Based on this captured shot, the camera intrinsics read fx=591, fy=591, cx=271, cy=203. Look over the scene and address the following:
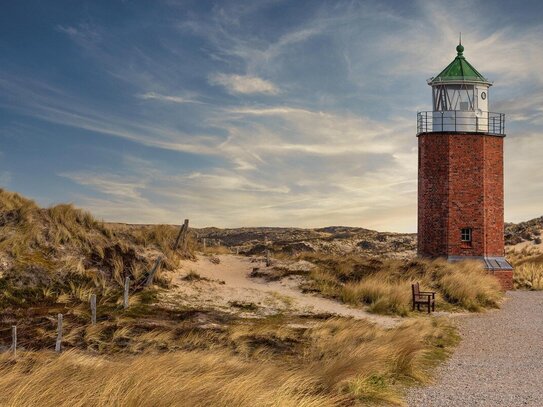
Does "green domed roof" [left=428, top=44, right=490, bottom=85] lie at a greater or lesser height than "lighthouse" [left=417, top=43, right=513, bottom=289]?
greater

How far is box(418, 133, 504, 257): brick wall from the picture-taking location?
26.3 meters

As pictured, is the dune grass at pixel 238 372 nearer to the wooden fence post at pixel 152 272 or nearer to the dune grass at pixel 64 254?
the dune grass at pixel 64 254

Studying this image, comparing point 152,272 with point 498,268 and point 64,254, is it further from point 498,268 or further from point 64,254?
point 498,268

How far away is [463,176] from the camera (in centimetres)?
2636

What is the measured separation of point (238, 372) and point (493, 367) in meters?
5.88

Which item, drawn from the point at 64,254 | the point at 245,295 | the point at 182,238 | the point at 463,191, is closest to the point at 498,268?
the point at 463,191

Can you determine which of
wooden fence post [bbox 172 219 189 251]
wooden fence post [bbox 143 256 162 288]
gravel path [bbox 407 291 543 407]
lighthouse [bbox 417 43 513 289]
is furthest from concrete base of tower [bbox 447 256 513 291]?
wooden fence post [bbox 143 256 162 288]

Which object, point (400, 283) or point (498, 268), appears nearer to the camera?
point (400, 283)

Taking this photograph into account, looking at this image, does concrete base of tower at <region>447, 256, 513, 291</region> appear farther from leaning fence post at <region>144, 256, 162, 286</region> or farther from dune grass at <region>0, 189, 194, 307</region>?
leaning fence post at <region>144, 256, 162, 286</region>

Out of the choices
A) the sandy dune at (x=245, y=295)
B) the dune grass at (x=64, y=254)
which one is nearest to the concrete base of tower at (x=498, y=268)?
the sandy dune at (x=245, y=295)

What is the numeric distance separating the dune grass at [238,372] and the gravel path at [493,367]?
433mm

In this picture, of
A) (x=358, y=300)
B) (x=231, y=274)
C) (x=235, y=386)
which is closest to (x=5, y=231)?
(x=231, y=274)

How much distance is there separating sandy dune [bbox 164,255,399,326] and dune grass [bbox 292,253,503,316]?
2.40 ft

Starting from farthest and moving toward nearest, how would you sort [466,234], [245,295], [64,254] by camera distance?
1. [466,234]
2. [64,254]
3. [245,295]
